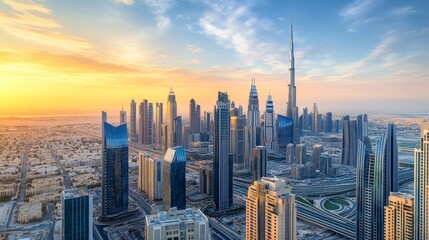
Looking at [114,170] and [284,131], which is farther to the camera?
[284,131]

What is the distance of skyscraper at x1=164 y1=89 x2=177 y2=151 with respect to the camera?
4255cm

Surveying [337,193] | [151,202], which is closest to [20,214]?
[151,202]

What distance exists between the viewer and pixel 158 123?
51.2 m

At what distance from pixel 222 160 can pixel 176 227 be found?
1136cm

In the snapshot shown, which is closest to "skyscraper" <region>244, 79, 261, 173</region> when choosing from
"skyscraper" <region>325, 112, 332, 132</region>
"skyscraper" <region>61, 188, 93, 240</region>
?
"skyscraper" <region>61, 188, 93, 240</region>

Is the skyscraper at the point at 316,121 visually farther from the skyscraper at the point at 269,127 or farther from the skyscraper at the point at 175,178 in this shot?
the skyscraper at the point at 175,178

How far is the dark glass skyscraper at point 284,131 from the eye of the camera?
42438mm

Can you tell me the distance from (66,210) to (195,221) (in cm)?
628

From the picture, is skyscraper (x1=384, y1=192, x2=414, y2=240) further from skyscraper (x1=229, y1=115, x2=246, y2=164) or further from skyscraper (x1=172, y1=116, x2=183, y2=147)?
skyscraper (x1=172, y1=116, x2=183, y2=147)

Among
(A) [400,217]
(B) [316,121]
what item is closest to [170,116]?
(B) [316,121]

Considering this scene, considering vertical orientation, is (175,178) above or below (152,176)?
above

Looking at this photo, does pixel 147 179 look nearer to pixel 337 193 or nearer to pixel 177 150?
pixel 177 150

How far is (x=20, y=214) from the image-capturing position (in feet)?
60.3

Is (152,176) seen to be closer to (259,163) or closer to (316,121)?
(259,163)
